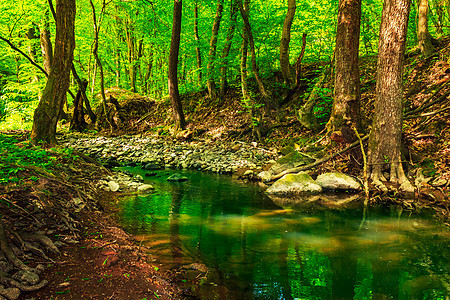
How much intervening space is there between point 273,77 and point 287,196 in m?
8.48

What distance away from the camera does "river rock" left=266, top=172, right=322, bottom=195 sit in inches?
262

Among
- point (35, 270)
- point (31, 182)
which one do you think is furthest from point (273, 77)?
point (35, 270)

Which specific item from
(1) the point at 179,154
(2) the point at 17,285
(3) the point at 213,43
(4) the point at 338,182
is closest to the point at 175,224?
(2) the point at 17,285

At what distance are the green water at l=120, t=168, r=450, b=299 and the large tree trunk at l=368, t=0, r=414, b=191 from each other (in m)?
1.12

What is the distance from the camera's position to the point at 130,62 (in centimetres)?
2231

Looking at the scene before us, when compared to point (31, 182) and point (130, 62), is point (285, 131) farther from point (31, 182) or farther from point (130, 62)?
point (130, 62)

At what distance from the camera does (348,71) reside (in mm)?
7441

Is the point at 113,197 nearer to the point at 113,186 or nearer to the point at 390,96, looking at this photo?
the point at 113,186

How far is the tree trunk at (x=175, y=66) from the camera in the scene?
39.4ft

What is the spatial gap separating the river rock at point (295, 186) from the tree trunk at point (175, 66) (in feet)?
25.2

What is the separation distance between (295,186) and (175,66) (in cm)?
878

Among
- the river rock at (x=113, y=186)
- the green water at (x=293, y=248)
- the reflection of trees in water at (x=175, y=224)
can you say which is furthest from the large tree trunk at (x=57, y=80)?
the reflection of trees in water at (x=175, y=224)

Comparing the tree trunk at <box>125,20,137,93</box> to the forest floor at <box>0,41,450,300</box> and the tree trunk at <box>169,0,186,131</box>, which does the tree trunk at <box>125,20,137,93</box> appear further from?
the forest floor at <box>0,41,450,300</box>

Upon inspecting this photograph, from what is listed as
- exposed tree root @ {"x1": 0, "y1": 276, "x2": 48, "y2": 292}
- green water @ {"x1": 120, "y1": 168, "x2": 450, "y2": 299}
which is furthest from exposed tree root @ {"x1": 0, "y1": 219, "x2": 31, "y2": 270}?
green water @ {"x1": 120, "y1": 168, "x2": 450, "y2": 299}
